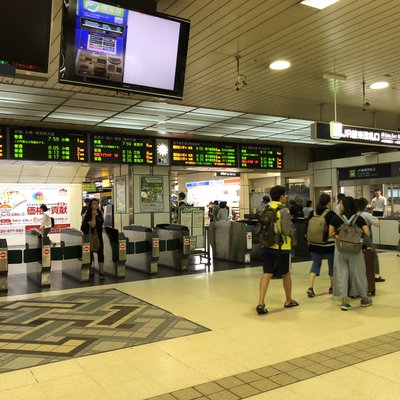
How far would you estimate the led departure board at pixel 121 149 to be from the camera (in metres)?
10.0

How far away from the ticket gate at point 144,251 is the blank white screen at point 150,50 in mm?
5141

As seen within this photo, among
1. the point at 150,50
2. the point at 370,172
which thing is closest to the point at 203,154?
the point at 370,172

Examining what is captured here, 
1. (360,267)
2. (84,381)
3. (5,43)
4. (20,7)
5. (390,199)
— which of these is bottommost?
(84,381)

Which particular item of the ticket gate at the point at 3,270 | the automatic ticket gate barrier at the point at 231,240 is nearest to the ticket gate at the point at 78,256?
the ticket gate at the point at 3,270

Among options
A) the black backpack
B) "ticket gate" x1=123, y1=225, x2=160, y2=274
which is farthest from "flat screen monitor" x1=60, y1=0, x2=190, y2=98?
"ticket gate" x1=123, y1=225, x2=160, y2=274

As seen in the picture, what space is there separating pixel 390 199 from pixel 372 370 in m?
9.88

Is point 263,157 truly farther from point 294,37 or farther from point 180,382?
point 180,382

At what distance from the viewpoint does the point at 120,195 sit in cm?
1242

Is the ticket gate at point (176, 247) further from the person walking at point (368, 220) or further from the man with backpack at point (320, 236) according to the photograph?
the person walking at point (368, 220)

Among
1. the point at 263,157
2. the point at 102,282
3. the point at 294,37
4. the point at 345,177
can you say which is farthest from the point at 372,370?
the point at 345,177

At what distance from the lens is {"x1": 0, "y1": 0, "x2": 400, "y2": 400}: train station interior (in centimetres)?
343

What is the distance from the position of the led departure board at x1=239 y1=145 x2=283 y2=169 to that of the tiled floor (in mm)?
6734

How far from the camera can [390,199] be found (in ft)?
40.9

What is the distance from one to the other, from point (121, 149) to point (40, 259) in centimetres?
351
